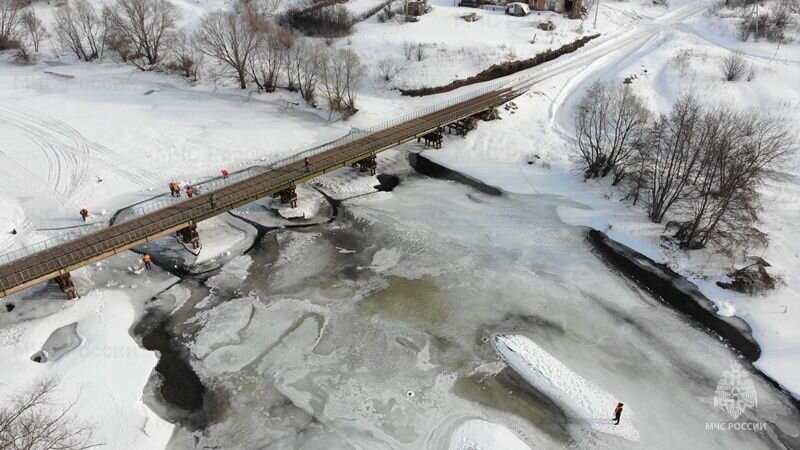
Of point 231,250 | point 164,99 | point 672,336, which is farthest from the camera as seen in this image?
point 164,99

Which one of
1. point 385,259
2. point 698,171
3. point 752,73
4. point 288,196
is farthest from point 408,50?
point 752,73

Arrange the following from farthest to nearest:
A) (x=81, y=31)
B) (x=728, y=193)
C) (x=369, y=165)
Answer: (x=81, y=31), (x=369, y=165), (x=728, y=193)

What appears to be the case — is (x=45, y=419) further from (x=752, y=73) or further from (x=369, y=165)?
(x=752, y=73)

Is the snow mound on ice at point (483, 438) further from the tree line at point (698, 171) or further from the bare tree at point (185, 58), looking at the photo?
the bare tree at point (185, 58)

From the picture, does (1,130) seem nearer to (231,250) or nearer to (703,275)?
(231,250)

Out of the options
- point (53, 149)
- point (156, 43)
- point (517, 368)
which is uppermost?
point (156, 43)

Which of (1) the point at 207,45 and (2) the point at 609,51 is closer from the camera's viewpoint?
(1) the point at 207,45

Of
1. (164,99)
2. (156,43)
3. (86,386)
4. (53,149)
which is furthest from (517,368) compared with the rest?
(156,43)

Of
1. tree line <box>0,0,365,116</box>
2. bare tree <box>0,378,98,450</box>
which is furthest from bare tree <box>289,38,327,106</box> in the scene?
bare tree <box>0,378,98,450</box>
